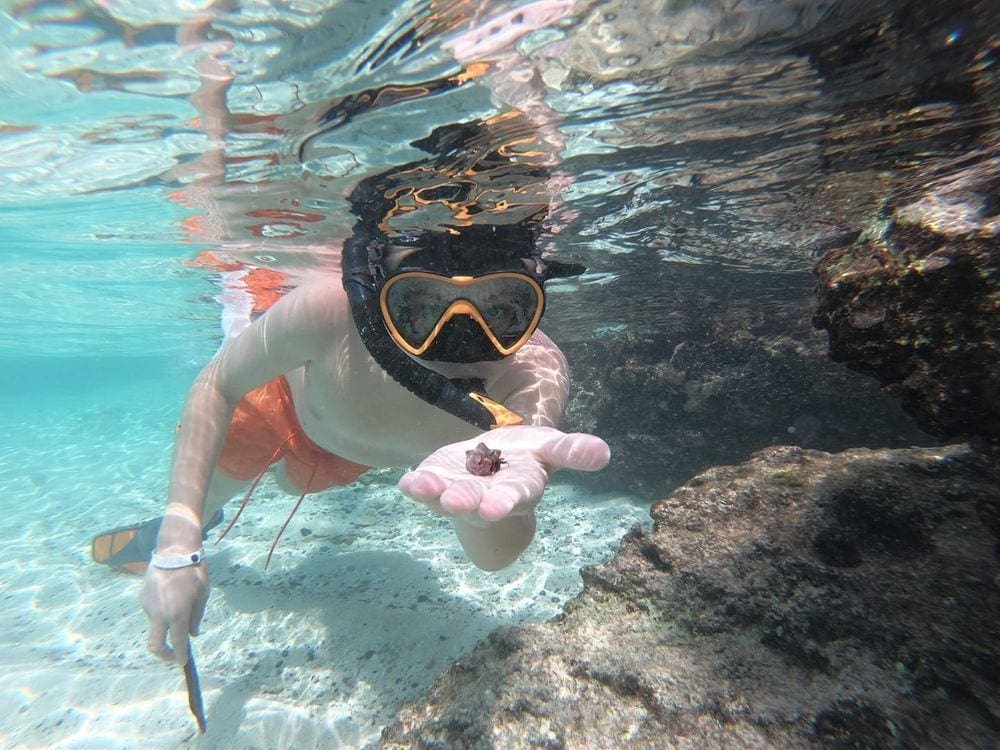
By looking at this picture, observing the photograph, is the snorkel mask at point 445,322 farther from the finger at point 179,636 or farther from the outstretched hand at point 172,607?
the finger at point 179,636

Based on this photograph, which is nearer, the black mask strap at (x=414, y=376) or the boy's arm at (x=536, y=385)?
the black mask strap at (x=414, y=376)

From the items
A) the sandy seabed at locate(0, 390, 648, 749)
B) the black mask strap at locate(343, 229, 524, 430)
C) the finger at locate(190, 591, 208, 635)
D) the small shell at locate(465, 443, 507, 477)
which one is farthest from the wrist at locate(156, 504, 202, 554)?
the small shell at locate(465, 443, 507, 477)

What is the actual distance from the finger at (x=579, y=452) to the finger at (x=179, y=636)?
9.02 feet

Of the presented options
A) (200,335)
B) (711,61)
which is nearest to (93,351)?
(200,335)

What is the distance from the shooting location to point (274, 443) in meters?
5.41

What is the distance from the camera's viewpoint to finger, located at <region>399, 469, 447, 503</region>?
1.67 metres

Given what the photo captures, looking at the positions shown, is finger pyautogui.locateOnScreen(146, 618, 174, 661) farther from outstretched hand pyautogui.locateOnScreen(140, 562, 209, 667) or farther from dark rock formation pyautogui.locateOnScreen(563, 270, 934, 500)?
dark rock formation pyautogui.locateOnScreen(563, 270, 934, 500)

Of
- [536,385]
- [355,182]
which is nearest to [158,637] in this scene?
[536,385]

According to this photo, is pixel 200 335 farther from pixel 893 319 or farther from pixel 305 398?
pixel 893 319

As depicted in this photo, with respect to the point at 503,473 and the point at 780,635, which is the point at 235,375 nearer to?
the point at 503,473

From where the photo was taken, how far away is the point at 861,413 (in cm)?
820

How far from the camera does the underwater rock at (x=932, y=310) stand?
2465mm

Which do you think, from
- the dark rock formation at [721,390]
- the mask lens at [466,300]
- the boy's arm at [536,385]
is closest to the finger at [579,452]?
the boy's arm at [536,385]

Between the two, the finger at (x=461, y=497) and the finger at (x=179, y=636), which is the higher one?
the finger at (x=461, y=497)
